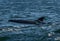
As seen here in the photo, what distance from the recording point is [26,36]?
86.1 ft

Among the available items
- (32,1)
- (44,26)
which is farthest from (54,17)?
(32,1)

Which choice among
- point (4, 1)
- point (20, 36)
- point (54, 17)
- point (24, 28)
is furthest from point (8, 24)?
point (4, 1)

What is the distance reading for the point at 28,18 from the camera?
33.8 meters

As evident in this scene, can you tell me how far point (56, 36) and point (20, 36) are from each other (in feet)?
8.78

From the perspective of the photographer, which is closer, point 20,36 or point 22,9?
point 20,36

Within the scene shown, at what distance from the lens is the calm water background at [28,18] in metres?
26.1

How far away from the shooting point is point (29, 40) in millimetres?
25047

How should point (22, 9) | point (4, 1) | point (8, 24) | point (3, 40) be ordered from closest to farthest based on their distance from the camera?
point (3, 40), point (8, 24), point (22, 9), point (4, 1)

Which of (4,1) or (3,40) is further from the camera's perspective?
(4,1)

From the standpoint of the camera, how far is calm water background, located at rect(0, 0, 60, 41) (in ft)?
85.6

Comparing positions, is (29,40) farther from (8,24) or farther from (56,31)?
(8,24)

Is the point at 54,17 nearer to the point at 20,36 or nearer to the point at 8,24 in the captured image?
the point at 8,24

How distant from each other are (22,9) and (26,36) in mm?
15219

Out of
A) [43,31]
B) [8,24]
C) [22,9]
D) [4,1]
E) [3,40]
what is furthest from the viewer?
[4,1]
